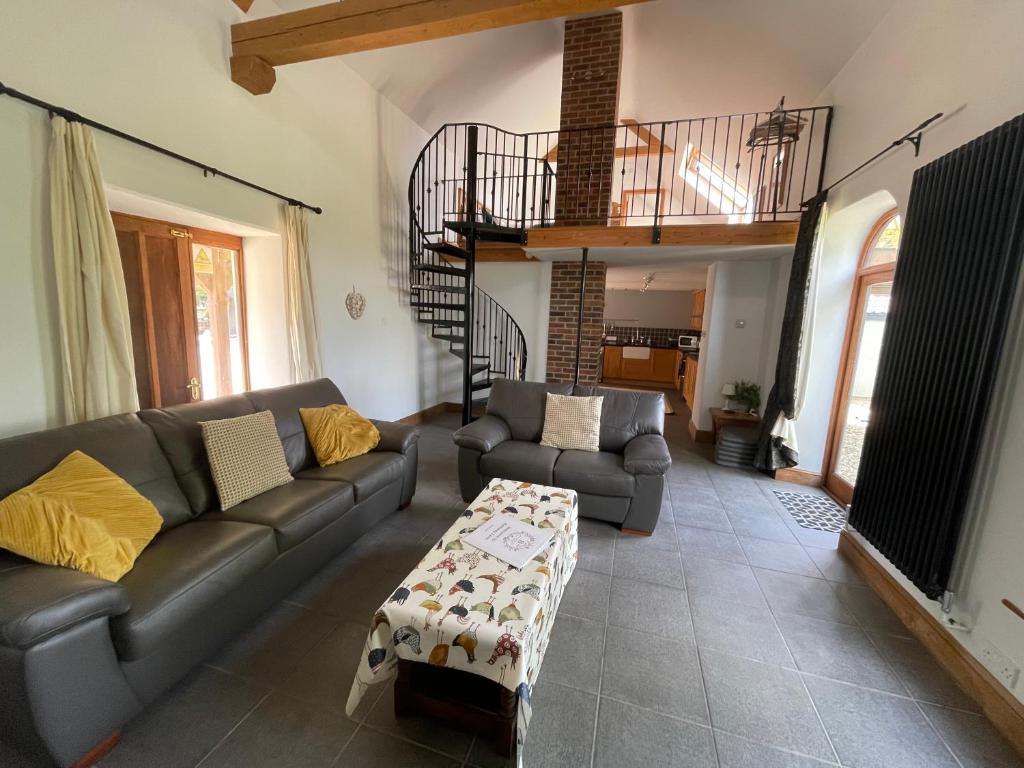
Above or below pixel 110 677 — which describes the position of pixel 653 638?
below

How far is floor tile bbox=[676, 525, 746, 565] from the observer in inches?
99.4

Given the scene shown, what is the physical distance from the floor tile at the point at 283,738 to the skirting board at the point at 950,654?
2.35m

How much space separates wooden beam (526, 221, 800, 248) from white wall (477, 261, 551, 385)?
52.6 inches

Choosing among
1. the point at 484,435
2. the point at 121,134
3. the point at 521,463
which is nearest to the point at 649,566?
the point at 521,463

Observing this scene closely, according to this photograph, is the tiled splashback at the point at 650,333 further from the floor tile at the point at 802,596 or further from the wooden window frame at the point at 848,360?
the floor tile at the point at 802,596

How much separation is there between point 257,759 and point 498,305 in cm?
509

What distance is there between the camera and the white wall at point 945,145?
1.60 m

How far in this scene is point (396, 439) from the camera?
291 centimetres

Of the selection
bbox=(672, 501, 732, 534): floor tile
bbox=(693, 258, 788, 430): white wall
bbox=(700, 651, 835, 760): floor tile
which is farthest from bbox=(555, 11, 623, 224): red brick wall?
bbox=(700, 651, 835, 760): floor tile

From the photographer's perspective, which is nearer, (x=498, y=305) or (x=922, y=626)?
(x=922, y=626)

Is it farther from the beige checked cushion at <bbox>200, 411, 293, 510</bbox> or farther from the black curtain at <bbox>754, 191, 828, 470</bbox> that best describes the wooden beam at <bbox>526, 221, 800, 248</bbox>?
the beige checked cushion at <bbox>200, 411, 293, 510</bbox>

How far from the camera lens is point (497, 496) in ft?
7.26

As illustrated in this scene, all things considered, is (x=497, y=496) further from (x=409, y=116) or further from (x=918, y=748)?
(x=409, y=116)

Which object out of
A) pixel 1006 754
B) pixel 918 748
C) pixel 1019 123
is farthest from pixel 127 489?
pixel 1019 123
